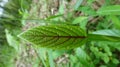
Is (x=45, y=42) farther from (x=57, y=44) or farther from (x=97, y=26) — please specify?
(x=97, y=26)

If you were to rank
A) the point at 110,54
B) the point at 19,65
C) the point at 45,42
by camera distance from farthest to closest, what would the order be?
1. the point at 19,65
2. the point at 110,54
3. the point at 45,42

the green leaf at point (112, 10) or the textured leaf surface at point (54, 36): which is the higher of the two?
the green leaf at point (112, 10)

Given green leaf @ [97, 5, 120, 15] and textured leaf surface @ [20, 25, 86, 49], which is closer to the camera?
textured leaf surface @ [20, 25, 86, 49]

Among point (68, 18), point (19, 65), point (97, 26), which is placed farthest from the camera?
point (19, 65)

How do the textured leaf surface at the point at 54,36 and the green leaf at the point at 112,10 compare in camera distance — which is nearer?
the textured leaf surface at the point at 54,36

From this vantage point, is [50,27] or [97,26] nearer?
[50,27]

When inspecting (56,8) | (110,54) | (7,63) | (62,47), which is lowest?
(7,63)

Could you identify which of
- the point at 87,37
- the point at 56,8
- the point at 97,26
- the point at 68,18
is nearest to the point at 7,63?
the point at 56,8

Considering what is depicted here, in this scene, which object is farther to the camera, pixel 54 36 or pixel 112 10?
pixel 112 10
